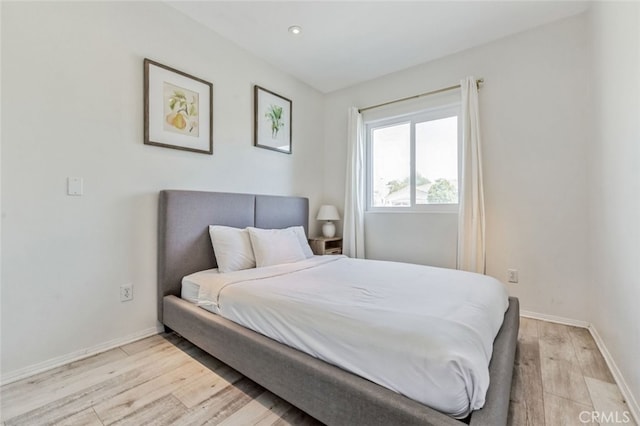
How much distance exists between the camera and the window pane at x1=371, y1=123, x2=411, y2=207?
3.43 meters

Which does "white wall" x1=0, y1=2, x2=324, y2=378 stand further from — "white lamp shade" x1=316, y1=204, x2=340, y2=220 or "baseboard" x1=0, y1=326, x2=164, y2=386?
"white lamp shade" x1=316, y1=204, x2=340, y2=220

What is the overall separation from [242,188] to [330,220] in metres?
1.35

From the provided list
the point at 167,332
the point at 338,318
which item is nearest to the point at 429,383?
the point at 338,318

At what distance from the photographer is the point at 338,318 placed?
1.30m

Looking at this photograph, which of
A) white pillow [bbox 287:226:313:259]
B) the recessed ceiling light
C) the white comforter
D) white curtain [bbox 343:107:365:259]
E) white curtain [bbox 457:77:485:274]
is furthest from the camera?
Result: white curtain [bbox 343:107:365:259]

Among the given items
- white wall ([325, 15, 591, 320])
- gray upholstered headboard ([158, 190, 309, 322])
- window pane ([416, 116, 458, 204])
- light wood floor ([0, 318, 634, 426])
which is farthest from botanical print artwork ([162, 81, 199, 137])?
white wall ([325, 15, 591, 320])

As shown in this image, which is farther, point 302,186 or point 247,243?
point 302,186

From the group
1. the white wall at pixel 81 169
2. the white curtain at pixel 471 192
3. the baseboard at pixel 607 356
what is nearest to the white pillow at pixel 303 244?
the white wall at pixel 81 169

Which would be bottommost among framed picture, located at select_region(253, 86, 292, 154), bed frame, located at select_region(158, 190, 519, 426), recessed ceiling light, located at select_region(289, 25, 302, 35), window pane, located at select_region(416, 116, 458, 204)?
bed frame, located at select_region(158, 190, 519, 426)

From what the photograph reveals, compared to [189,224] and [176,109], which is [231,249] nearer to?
[189,224]

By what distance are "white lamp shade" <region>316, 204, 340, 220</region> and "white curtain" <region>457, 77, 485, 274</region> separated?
1.48m

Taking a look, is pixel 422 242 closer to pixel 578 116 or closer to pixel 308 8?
pixel 578 116

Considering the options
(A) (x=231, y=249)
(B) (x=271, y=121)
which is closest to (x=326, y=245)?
(A) (x=231, y=249)

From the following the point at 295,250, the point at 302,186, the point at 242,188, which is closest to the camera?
the point at 295,250
